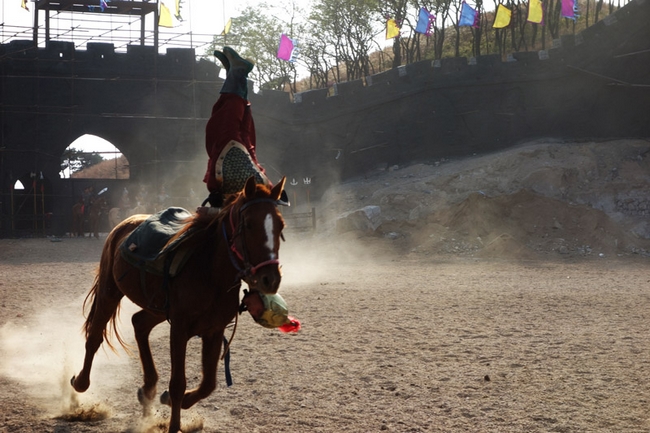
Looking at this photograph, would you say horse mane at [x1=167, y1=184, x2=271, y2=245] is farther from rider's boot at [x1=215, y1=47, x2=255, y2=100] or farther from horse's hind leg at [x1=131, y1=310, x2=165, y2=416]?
rider's boot at [x1=215, y1=47, x2=255, y2=100]

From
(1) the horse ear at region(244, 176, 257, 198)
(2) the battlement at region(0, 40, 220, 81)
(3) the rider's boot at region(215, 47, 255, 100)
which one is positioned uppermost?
(2) the battlement at region(0, 40, 220, 81)

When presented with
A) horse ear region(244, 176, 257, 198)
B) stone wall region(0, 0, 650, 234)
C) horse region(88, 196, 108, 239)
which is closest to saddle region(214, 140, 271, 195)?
horse ear region(244, 176, 257, 198)

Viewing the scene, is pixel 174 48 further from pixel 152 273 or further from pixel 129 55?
pixel 152 273

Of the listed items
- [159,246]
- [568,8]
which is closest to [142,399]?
[159,246]

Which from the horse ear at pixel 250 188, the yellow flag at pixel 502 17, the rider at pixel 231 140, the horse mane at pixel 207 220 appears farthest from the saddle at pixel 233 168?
the yellow flag at pixel 502 17

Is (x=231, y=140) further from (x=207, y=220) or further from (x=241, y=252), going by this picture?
(x=241, y=252)

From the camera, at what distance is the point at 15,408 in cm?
594

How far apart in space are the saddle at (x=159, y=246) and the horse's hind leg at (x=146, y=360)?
1.96 feet

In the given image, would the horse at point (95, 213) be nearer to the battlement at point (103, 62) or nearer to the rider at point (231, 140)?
the battlement at point (103, 62)

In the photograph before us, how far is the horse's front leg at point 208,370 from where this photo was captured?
5395 millimetres

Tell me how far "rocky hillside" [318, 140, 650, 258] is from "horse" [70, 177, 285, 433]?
15.4m

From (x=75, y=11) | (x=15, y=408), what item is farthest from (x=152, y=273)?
(x=75, y=11)

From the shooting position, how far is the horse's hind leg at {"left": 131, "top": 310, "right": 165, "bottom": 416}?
19.1ft

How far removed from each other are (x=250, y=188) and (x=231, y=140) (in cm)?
110
